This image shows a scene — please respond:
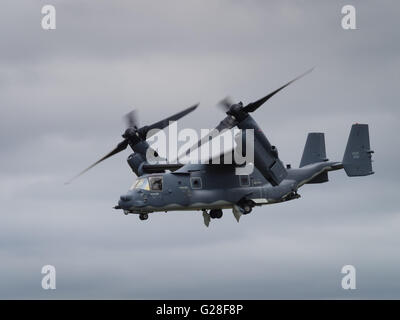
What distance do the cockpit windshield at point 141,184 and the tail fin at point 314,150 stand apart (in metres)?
13.8

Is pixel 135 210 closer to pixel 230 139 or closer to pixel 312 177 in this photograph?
pixel 230 139

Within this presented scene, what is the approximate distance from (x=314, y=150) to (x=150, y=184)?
14808 mm

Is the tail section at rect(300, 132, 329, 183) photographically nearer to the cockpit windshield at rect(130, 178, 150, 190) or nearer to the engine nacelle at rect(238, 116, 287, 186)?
the engine nacelle at rect(238, 116, 287, 186)

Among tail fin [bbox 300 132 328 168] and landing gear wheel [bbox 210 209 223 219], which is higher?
tail fin [bbox 300 132 328 168]

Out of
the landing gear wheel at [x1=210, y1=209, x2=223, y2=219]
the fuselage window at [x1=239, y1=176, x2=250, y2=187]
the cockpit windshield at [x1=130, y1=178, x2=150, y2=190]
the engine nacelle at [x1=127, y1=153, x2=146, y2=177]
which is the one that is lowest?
the landing gear wheel at [x1=210, y1=209, x2=223, y2=219]

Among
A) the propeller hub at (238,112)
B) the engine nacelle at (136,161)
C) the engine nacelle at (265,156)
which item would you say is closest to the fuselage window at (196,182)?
the engine nacelle at (265,156)

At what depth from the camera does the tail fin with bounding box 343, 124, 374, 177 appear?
8362 cm

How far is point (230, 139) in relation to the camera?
252 ft

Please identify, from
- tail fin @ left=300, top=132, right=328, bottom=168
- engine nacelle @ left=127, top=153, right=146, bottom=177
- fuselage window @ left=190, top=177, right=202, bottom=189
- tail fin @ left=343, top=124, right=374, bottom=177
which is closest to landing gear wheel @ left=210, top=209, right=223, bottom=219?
fuselage window @ left=190, top=177, right=202, bottom=189

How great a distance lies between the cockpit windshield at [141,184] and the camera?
77188mm

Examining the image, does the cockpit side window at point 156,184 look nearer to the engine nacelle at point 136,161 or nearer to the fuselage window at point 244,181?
the engine nacelle at point 136,161

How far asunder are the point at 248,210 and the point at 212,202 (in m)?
2.64

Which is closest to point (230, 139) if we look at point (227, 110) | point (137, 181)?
point (227, 110)

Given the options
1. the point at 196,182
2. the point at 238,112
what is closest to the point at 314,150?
the point at 196,182
